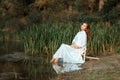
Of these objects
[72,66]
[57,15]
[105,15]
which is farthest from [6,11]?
[72,66]

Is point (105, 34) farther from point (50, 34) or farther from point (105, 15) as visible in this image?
point (105, 15)

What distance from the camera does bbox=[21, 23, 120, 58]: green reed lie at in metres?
15.4

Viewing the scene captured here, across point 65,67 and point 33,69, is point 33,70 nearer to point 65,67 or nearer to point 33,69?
point 33,69

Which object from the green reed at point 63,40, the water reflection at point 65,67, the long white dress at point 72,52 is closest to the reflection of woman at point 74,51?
the long white dress at point 72,52

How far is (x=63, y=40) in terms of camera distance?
15555 millimetres

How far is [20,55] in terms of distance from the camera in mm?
15789

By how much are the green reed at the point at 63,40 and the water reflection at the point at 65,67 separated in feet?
7.68

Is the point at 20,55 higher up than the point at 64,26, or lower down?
lower down

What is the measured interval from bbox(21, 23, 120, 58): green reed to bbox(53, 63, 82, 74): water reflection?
7.68ft

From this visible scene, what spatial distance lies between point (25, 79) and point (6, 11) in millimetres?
26751

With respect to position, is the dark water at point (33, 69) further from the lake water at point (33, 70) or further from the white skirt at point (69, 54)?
the white skirt at point (69, 54)

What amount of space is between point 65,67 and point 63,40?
3.37 metres

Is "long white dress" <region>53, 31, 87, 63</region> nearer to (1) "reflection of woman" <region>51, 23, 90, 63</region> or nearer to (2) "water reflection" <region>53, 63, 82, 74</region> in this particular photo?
(1) "reflection of woman" <region>51, 23, 90, 63</region>

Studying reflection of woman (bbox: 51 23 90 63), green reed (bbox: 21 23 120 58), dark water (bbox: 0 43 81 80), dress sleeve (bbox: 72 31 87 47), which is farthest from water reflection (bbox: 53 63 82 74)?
green reed (bbox: 21 23 120 58)
